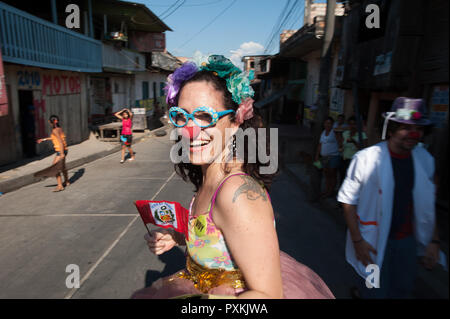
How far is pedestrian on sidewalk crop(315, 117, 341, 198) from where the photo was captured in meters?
6.12

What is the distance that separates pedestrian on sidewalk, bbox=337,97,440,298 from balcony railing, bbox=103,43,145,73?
Result: 16.2 m

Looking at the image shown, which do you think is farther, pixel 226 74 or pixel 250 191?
pixel 226 74

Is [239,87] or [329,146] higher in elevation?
[239,87]

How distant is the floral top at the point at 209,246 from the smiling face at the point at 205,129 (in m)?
0.29

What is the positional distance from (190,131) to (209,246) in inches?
21.1

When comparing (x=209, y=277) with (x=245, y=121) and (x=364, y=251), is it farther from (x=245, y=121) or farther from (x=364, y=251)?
(x=364, y=251)

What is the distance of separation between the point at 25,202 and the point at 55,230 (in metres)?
2.06

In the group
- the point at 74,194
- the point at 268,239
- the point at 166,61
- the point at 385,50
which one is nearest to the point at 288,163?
the point at 385,50

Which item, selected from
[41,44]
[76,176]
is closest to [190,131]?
[76,176]

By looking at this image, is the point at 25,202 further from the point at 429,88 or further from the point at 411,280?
the point at 429,88

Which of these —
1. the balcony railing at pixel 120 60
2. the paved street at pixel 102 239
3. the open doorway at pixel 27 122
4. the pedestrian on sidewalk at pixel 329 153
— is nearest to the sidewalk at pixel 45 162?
the paved street at pixel 102 239

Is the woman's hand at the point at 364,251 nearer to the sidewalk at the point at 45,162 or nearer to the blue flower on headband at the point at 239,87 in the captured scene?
the blue flower on headband at the point at 239,87

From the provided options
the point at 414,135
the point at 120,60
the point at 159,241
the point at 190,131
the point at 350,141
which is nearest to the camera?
the point at 190,131

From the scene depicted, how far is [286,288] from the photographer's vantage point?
53.5 inches
